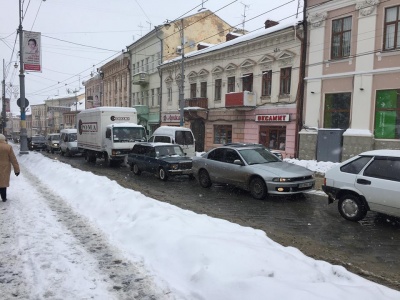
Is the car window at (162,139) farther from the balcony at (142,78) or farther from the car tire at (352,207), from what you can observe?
the balcony at (142,78)

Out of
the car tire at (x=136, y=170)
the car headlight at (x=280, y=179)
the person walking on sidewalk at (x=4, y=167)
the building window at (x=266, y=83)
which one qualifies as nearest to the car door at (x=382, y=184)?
the car headlight at (x=280, y=179)

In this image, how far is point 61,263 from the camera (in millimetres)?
4395

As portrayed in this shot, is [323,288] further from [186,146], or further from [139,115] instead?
[139,115]

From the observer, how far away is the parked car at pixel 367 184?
256 inches

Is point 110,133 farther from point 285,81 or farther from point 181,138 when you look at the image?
point 285,81

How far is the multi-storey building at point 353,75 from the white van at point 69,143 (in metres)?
16.6

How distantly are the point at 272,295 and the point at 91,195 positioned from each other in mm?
6136

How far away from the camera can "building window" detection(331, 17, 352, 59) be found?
1773 centimetres

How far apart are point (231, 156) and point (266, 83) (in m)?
13.4

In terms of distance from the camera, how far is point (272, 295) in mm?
3318

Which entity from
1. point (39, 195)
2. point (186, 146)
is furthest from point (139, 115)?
point (39, 195)

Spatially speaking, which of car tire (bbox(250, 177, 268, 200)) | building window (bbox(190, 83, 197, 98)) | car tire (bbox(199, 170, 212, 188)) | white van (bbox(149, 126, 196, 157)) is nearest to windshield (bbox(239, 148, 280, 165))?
car tire (bbox(250, 177, 268, 200))

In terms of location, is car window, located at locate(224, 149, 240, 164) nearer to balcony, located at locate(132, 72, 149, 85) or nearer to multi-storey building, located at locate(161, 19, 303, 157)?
multi-storey building, located at locate(161, 19, 303, 157)

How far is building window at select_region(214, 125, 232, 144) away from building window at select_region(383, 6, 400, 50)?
12559mm
